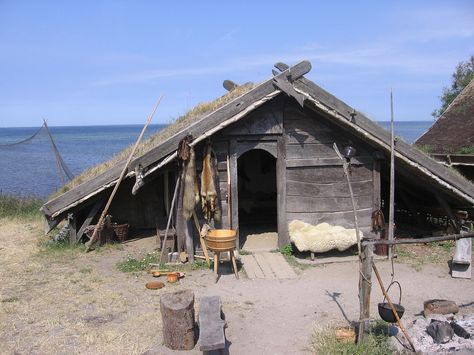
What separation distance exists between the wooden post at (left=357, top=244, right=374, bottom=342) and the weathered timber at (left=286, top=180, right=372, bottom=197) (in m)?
4.24

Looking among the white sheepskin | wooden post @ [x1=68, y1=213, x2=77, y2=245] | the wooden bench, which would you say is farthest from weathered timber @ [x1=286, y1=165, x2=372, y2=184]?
wooden post @ [x1=68, y1=213, x2=77, y2=245]

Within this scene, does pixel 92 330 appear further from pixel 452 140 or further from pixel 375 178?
pixel 452 140

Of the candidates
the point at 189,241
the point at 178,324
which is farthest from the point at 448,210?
the point at 178,324

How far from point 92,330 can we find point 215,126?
408 cm

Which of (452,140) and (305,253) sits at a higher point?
(452,140)

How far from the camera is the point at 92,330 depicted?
598cm

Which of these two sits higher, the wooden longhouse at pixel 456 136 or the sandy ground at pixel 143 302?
the wooden longhouse at pixel 456 136

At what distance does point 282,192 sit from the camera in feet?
30.6

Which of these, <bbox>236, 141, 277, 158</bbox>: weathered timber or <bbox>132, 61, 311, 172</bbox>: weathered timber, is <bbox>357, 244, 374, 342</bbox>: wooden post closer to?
<bbox>132, 61, 311, 172</bbox>: weathered timber

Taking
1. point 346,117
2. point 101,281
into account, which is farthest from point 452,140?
point 101,281

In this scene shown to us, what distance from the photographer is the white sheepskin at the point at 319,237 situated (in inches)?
348

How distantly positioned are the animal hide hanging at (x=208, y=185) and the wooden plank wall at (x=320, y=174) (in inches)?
60.9

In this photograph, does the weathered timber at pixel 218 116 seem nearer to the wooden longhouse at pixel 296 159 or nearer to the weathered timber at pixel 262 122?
the wooden longhouse at pixel 296 159

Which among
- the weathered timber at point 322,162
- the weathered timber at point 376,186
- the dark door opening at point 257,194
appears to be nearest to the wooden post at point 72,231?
the dark door opening at point 257,194
